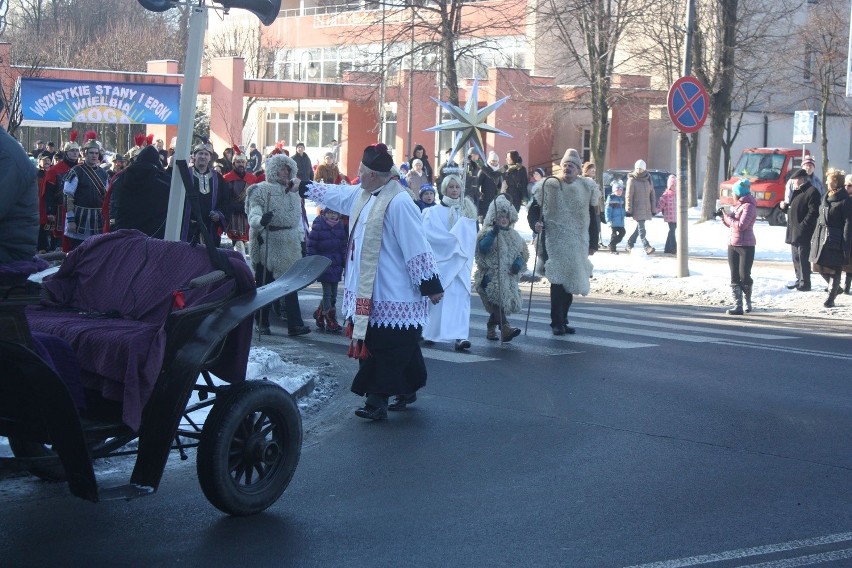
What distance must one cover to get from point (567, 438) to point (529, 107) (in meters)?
38.0

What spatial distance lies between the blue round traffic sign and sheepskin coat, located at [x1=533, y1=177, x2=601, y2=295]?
4667mm

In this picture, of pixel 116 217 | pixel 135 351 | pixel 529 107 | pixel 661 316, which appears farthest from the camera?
pixel 529 107

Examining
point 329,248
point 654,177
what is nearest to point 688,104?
point 329,248

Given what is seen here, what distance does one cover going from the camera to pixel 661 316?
15656 millimetres

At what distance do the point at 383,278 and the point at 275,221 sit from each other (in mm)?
4858

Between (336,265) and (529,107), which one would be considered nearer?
(336,265)

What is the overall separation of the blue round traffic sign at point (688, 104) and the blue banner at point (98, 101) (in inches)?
593

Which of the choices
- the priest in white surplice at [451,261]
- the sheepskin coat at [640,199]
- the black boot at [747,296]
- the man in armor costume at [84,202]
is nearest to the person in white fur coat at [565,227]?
the priest in white surplice at [451,261]

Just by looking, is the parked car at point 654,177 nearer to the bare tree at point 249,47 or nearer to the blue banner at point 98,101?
the blue banner at point 98,101

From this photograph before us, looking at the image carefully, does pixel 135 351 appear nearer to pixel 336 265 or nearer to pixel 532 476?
pixel 532 476

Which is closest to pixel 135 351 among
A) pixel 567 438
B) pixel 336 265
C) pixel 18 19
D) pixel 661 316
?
pixel 567 438

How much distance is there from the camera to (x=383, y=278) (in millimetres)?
8555

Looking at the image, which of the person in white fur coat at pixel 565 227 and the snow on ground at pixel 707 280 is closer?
the person in white fur coat at pixel 565 227

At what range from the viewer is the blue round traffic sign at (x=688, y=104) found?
17484 mm
